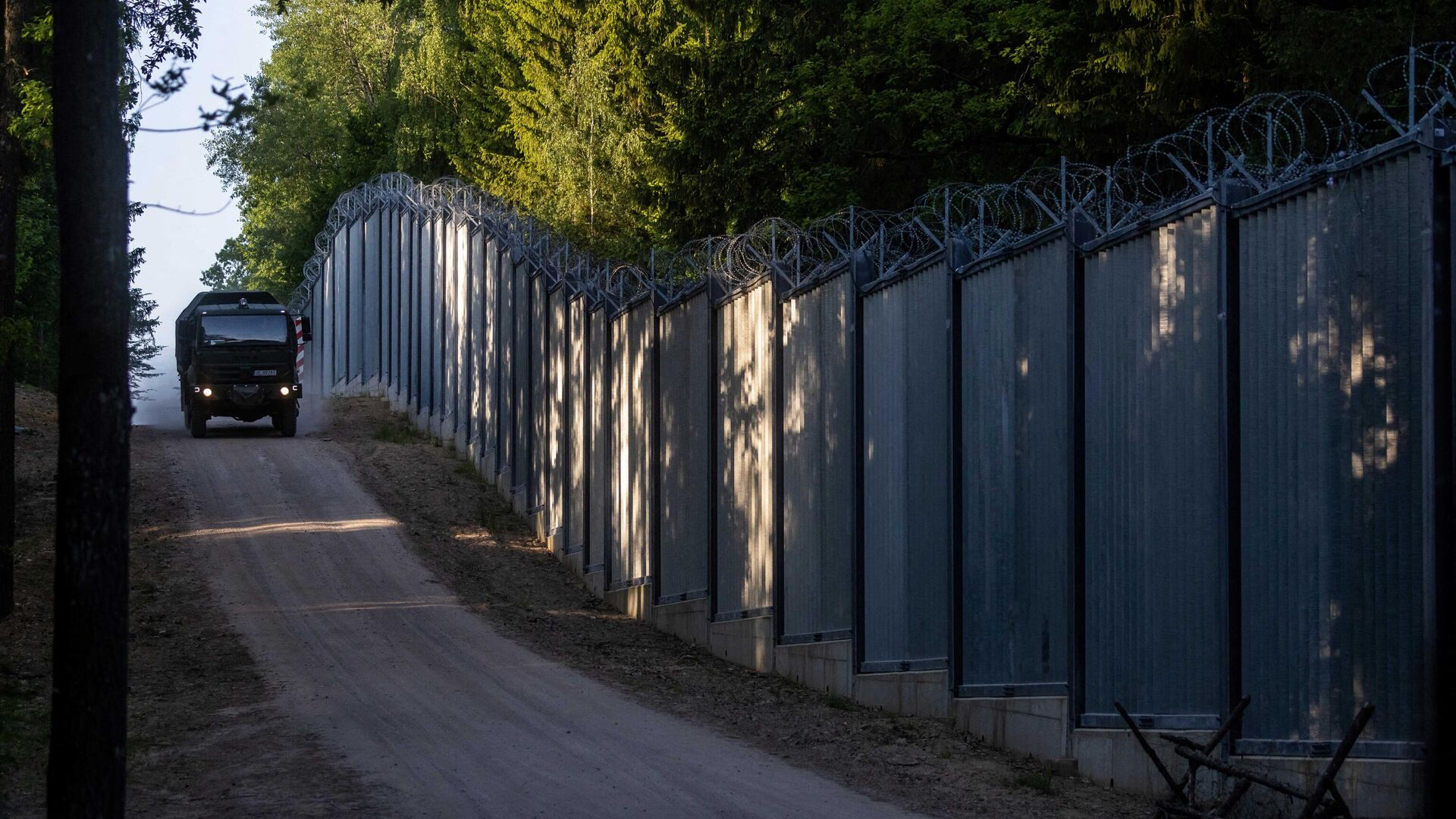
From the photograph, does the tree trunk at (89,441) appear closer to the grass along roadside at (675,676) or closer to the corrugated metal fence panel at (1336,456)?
the grass along roadside at (675,676)

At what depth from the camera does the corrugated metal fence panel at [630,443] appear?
2047cm

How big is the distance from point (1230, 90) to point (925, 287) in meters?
14.6

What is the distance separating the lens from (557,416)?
25016mm

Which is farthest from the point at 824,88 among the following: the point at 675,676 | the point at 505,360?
the point at 675,676

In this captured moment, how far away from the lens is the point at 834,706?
14078 mm

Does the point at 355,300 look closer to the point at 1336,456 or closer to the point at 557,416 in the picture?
the point at 557,416

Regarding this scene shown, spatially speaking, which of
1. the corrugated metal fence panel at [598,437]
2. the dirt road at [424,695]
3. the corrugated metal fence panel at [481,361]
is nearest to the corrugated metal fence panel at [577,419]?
the corrugated metal fence panel at [598,437]

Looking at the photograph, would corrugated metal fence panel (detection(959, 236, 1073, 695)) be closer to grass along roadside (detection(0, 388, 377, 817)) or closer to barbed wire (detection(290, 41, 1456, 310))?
barbed wire (detection(290, 41, 1456, 310))

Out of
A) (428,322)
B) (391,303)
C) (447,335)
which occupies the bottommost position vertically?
(447,335)

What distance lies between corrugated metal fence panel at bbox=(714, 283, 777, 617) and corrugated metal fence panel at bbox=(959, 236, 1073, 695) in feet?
13.9

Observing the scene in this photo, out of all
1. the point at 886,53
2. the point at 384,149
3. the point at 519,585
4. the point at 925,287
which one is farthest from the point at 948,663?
the point at 384,149

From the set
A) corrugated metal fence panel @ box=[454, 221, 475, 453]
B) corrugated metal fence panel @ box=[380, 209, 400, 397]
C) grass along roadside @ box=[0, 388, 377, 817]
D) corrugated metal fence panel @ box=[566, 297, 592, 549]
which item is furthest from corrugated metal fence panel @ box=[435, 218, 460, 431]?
corrugated metal fence panel @ box=[566, 297, 592, 549]

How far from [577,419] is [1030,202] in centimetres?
901

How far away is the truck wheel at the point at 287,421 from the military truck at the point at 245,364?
0.05 feet
